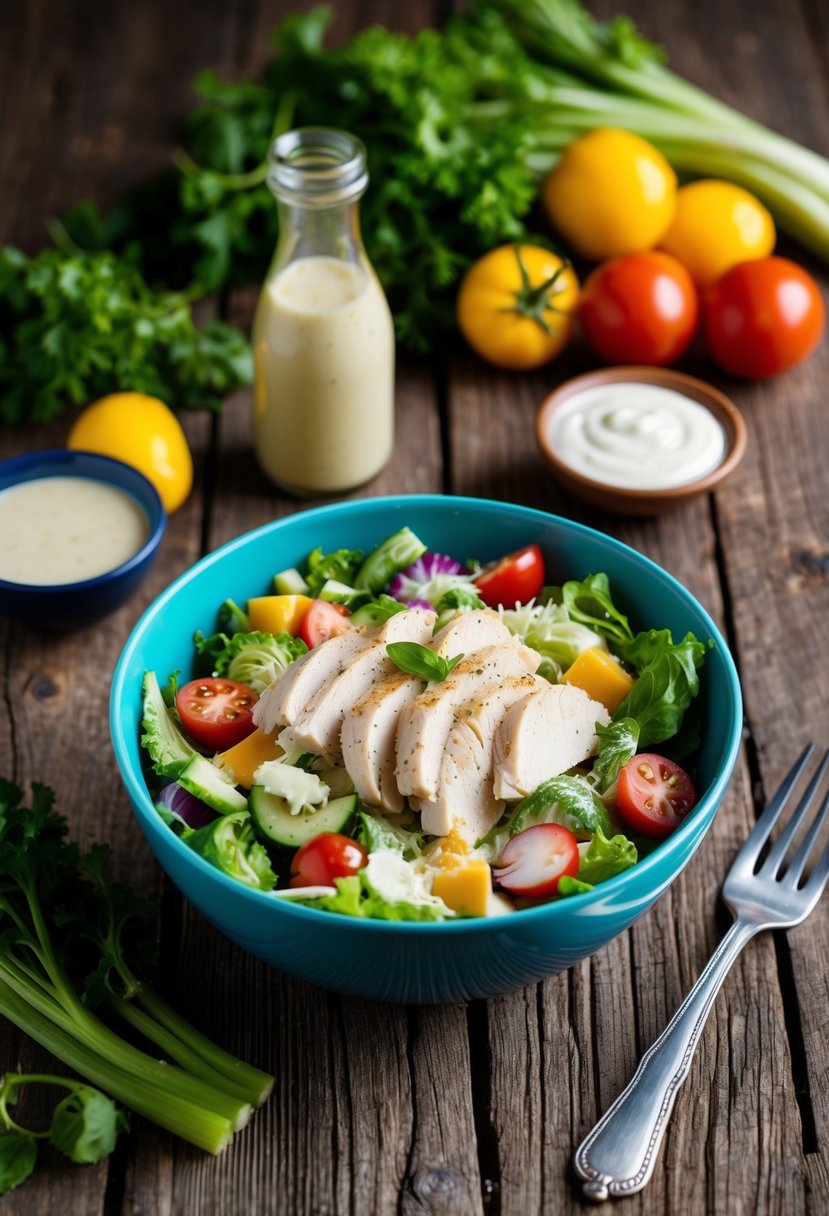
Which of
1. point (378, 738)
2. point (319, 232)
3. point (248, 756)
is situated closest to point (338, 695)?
point (378, 738)

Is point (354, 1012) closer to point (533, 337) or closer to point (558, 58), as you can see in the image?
point (533, 337)

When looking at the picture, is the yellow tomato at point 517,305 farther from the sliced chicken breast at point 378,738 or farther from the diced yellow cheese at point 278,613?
the sliced chicken breast at point 378,738

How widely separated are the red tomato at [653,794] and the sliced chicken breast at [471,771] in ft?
0.83

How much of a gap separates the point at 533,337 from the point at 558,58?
145 cm

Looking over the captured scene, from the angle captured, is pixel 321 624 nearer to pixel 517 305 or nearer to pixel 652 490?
pixel 652 490

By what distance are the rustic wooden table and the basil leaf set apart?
2.27 feet

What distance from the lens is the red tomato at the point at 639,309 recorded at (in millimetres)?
4266

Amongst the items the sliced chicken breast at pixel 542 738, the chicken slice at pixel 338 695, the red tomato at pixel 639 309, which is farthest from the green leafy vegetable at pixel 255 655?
the red tomato at pixel 639 309

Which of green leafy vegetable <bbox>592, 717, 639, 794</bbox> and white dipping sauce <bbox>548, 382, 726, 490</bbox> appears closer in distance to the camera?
green leafy vegetable <bbox>592, 717, 639, 794</bbox>

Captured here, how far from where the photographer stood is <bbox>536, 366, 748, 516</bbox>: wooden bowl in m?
3.80

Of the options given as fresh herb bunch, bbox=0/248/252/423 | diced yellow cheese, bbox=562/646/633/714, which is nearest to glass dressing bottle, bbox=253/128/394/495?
fresh herb bunch, bbox=0/248/252/423

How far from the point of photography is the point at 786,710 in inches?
136

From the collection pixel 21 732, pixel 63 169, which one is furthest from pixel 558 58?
pixel 21 732

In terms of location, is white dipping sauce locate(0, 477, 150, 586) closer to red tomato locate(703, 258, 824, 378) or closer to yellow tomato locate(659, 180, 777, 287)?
red tomato locate(703, 258, 824, 378)
